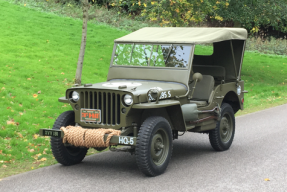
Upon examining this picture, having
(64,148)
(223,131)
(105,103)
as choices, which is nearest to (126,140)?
(105,103)

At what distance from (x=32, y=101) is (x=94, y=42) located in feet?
35.6

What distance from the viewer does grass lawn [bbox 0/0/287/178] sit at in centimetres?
813

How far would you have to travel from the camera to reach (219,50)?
9148 mm

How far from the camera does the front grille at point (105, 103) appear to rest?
245 inches

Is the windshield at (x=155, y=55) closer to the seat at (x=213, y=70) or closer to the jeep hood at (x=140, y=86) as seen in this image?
the jeep hood at (x=140, y=86)

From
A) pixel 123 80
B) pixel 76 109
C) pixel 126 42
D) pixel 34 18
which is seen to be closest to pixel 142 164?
pixel 76 109

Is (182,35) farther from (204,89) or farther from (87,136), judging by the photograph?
(87,136)

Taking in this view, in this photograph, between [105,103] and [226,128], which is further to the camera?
[226,128]

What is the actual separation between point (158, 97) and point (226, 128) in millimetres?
2672

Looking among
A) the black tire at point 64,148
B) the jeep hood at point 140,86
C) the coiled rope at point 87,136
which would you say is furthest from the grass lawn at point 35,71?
the jeep hood at point 140,86

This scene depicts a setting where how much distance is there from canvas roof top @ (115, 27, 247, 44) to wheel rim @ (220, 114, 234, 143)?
164cm

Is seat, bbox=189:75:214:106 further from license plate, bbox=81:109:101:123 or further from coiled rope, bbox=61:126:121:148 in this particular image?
coiled rope, bbox=61:126:121:148

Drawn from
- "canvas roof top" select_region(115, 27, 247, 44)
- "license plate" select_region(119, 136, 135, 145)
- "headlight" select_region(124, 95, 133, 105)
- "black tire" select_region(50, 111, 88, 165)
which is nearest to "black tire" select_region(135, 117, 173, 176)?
"license plate" select_region(119, 136, 135, 145)

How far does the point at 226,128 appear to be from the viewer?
833 centimetres
